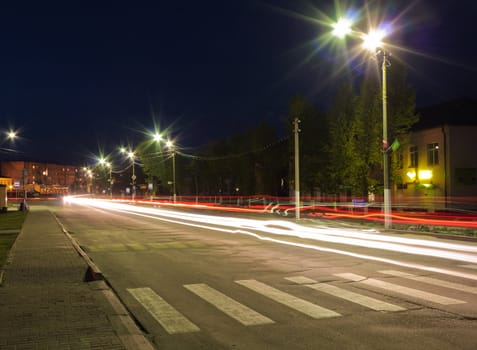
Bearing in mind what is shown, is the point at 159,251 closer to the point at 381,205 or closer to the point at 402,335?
the point at 402,335

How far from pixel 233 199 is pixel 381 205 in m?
33.4

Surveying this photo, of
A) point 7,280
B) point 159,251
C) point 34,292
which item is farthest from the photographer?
point 159,251

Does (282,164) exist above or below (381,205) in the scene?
above

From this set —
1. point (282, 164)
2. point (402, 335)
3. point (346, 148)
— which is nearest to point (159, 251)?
point (402, 335)

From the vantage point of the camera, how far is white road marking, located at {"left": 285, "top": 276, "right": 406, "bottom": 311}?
7.96 m

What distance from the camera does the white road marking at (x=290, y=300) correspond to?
761 cm

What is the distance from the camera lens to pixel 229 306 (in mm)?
8156

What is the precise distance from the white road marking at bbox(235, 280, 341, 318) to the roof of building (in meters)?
34.1

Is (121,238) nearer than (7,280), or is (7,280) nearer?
(7,280)

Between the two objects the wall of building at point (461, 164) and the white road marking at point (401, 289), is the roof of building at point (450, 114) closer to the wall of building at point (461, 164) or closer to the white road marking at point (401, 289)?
the wall of building at point (461, 164)

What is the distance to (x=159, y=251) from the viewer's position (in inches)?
617

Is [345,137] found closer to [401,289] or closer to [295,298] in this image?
[401,289]

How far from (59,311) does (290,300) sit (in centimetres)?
367

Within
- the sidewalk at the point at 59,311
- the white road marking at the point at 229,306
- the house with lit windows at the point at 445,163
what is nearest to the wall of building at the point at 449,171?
the house with lit windows at the point at 445,163
